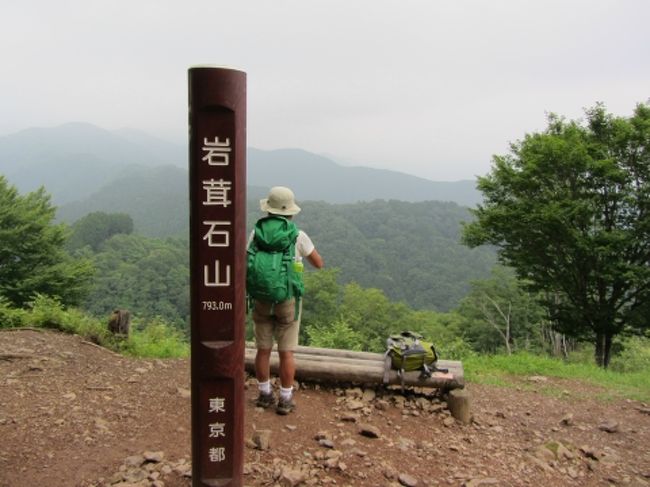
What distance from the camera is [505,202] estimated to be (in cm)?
1480

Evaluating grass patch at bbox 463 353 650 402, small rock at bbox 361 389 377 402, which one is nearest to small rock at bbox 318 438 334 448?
small rock at bbox 361 389 377 402

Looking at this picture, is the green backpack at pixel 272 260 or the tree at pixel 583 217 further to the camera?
the tree at pixel 583 217

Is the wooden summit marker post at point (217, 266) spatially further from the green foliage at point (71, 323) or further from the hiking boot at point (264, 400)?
the green foliage at point (71, 323)

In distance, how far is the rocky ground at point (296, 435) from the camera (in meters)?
3.65

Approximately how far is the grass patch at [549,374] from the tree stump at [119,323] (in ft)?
Result: 16.2

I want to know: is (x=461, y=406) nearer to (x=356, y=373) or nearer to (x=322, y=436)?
(x=356, y=373)

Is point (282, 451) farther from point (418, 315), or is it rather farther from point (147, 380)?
point (418, 315)

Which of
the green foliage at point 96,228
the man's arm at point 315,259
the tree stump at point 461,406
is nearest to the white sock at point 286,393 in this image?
the man's arm at point 315,259

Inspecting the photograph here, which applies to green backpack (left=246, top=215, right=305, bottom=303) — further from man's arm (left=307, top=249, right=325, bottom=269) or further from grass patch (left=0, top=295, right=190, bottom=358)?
grass patch (left=0, top=295, right=190, bottom=358)

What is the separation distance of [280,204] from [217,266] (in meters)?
1.31

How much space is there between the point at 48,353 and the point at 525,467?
17.4 ft

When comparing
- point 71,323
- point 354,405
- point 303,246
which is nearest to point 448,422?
point 354,405

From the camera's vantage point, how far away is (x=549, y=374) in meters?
8.05

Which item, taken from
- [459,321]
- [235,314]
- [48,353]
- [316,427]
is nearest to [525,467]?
[316,427]
